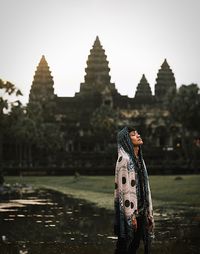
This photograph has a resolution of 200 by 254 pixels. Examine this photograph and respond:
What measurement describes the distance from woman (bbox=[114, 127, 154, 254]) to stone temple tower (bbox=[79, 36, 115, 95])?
126 metres

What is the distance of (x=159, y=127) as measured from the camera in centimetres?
11438

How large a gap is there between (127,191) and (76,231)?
5.62 m

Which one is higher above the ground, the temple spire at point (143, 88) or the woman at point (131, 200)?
the temple spire at point (143, 88)

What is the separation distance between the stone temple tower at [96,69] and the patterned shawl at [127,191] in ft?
414

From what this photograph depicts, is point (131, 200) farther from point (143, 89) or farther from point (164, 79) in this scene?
point (143, 89)

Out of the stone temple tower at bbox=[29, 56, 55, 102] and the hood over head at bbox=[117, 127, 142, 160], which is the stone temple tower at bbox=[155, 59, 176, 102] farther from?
the hood over head at bbox=[117, 127, 142, 160]

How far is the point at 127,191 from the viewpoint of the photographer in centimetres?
848

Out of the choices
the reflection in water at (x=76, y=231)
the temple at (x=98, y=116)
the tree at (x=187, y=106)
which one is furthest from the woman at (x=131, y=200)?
the temple at (x=98, y=116)

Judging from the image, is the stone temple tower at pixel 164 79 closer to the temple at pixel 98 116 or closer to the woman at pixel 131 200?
the temple at pixel 98 116

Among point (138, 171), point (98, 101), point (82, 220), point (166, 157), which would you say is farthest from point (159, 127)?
point (138, 171)

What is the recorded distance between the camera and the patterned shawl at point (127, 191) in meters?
8.37

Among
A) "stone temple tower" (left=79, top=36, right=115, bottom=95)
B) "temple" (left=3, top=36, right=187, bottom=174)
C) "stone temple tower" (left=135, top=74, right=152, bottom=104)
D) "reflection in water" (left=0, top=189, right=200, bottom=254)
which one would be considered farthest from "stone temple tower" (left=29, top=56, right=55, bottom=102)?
"reflection in water" (left=0, top=189, right=200, bottom=254)

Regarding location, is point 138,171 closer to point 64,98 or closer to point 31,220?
point 31,220

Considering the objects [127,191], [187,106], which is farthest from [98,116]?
[127,191]
